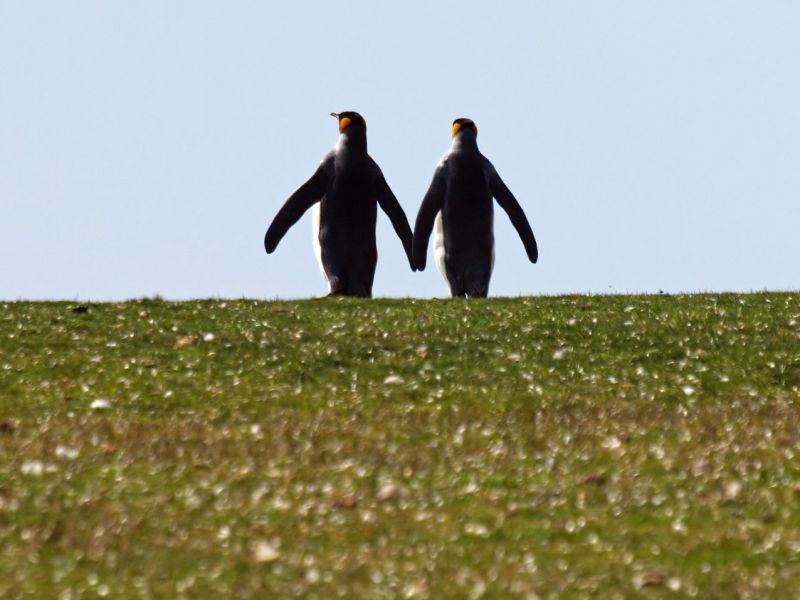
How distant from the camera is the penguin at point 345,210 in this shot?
30.5 m

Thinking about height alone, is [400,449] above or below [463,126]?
below

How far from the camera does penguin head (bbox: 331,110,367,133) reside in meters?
31.9

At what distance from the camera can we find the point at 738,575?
945 cm

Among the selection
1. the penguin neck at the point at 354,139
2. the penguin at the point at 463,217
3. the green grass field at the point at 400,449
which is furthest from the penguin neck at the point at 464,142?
the green grass field at the point at 400,449

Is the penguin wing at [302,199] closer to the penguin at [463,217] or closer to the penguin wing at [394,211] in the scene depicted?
the penguin wing at [394,211]

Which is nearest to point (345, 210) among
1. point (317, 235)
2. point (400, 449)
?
point (317, 235)

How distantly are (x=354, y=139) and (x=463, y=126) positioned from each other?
8.40ft

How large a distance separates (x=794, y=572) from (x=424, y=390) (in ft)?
28.6

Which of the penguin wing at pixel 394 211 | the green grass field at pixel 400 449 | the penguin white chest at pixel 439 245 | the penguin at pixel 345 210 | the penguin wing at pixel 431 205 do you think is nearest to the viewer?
the green grass field at pixel 400 449

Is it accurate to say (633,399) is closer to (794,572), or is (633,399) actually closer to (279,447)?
(279,447)

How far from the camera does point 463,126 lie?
32688 millimetres

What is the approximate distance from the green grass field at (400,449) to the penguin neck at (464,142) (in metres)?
7.75

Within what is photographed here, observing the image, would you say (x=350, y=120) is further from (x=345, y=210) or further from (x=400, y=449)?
(x=400, y=449)

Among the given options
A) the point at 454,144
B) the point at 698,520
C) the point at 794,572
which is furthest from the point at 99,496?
the point at 454,144
